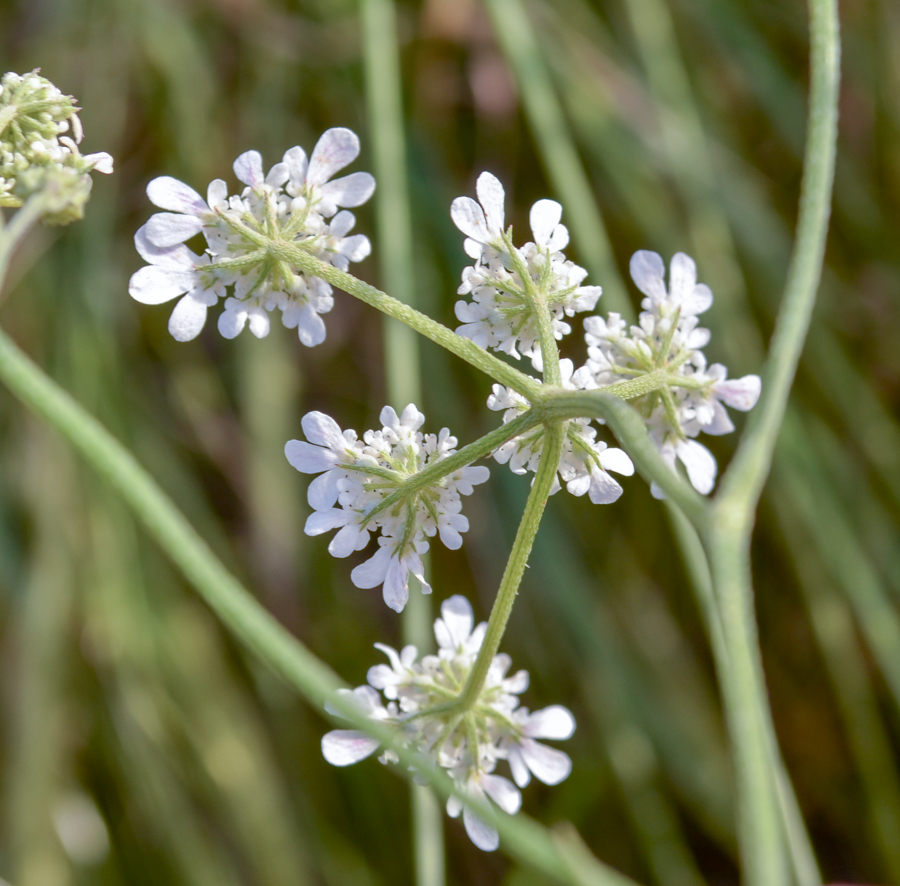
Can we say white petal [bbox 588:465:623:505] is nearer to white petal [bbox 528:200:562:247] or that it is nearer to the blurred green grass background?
white petal [bbox 528:200:562:247]

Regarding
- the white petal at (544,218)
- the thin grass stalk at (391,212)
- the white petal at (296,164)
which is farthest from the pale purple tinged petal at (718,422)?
the thin grass stalk at (391,212)

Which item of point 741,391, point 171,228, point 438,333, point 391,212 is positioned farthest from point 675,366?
point 391,212

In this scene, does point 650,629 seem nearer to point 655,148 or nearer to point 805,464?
point 805,464

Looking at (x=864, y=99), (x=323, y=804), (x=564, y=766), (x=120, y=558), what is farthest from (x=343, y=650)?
(x=864, y=99)

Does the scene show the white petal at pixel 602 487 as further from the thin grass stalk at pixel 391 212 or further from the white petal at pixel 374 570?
the thin grass stalk at pixel 391 212

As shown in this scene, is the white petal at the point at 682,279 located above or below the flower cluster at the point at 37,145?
below
